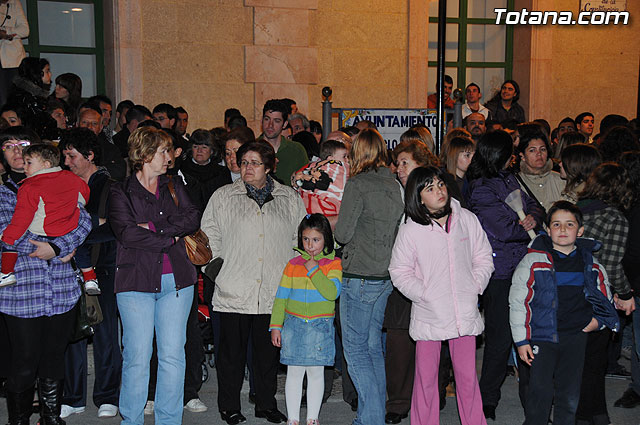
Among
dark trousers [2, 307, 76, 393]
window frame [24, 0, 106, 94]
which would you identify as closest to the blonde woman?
dark trousers [2, 307, 76, 393]

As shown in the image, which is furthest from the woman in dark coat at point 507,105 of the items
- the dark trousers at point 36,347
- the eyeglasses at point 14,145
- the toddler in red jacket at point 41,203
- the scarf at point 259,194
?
the dark trousers at point 36,347

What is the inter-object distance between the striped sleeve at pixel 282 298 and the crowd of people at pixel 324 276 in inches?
0.4

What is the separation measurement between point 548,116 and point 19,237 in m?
10.9

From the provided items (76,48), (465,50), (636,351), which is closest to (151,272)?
(636,351)

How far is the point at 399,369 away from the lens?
20.8 ft

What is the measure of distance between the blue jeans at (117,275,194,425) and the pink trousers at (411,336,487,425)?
1741mm

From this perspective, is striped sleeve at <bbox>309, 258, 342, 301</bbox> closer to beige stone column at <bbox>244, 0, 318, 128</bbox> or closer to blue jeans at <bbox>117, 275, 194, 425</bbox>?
blue jeans at <bbox>117, 275, 194, 425</bbox>

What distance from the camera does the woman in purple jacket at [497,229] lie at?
6082mm

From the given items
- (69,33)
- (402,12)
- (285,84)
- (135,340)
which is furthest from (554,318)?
(69,33)

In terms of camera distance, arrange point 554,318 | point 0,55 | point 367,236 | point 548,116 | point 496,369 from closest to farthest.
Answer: point 554,318, point 367,236, point 496,369, point 0,55, point 548,116

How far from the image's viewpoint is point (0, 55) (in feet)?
32.8

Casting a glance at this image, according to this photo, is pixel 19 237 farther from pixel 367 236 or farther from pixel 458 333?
pixel 458 333

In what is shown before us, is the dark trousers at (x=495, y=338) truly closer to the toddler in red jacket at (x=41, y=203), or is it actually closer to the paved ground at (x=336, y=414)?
the paved ground at (x=336, y=414)

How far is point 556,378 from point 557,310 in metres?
0.51
